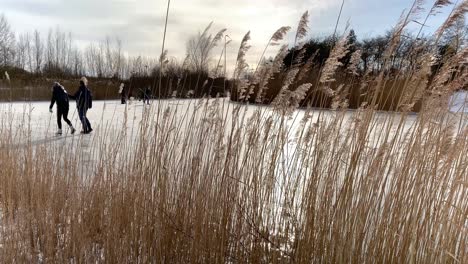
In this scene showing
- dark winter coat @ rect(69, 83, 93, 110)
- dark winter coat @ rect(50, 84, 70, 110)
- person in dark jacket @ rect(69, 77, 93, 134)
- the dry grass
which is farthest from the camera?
dark winter coat @ rect(50, 84, 70, 110)

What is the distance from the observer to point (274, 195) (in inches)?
70.9

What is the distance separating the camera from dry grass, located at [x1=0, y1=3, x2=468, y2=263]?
1.52 meters

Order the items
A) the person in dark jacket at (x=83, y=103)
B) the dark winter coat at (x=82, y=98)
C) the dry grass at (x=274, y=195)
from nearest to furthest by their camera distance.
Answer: the dry grass at (x=274, y=195), the person in dark jacket at (x=83, y=103), the dark winter coat at (x=82, y=98)

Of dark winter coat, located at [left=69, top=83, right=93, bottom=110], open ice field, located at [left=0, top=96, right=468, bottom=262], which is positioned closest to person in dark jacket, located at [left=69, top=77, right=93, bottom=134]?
dark winter coat, located at [left=69, top=83, right=93, bottom=110]

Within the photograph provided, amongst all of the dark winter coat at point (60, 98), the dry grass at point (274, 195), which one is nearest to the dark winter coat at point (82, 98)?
the dark winter coat at point (60, 98)

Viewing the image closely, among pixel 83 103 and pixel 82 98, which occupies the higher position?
pixel 82 98

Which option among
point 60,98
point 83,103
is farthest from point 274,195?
point 60,98

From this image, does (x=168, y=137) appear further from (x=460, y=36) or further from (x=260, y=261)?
(x=460, y=36)

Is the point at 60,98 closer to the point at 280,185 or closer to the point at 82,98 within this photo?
the point at 82,98

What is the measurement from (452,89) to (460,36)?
0.99 ft

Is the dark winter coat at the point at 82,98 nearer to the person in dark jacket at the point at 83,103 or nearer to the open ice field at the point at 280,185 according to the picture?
the person in dark jacket at the point at 83,103

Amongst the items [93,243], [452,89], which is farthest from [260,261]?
[452,89]

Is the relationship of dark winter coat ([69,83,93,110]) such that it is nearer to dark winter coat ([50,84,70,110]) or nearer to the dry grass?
dark winter coat ([50,84,70,110])

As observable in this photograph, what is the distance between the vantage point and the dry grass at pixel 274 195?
152cm
